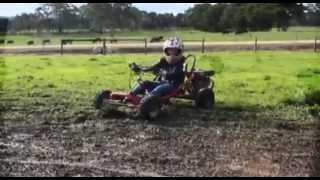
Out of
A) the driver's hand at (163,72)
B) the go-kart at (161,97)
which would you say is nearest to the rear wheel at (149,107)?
the go-kart at (161,97)

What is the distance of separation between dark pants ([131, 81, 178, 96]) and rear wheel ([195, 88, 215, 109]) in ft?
1.84

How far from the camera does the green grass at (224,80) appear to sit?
37.0ft

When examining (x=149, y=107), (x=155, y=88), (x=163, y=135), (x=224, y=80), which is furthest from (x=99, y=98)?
(x=224, y=80)

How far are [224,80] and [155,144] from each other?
7.79 m

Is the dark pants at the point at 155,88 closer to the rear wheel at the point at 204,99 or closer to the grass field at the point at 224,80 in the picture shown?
the rear wheel at the point at 204,99

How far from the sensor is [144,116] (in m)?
8.49

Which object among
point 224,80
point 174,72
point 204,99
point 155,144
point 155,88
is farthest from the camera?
point 224,80

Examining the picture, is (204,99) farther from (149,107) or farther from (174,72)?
(149,107)

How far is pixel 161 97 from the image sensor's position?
8867 millimetres

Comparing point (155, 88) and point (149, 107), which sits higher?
point (155, 88)

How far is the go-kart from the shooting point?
8.52 metres

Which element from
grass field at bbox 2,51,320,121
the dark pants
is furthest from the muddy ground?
grass field at bbox 2,51,320,121

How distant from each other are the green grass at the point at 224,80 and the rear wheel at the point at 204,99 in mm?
504

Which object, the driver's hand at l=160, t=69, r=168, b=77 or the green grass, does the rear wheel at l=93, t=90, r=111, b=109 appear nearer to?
the driver's hand at l=160, t=69, r=168, b=77
